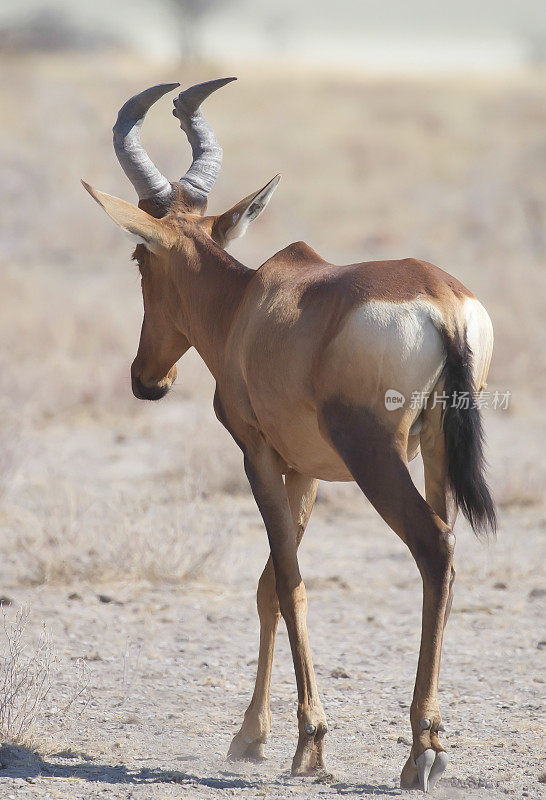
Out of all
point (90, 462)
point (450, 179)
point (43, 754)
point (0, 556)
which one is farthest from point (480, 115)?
point (43, 754)

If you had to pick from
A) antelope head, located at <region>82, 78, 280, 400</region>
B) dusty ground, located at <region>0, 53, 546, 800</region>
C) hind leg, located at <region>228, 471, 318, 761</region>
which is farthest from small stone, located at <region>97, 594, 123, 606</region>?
hind leg, located at <region>228, 471, 318, 761</region>

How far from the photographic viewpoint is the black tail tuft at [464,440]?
3.97 metres

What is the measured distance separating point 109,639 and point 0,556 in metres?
1.85

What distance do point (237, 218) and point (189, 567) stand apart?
3099mm

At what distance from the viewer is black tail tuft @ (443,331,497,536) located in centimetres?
397

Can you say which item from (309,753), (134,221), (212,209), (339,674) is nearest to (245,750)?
(309,753)

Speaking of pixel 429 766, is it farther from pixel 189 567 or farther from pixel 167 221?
pixel 189 567

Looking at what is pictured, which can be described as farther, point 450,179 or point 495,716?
point 450,179

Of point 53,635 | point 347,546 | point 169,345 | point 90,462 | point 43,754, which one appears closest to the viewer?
point 43,754

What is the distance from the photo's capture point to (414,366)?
13.0ft

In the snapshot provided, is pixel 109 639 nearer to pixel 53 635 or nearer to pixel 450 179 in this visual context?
pixel 53 635

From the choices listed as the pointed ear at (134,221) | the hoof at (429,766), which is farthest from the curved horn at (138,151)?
the hoof at (429,766)

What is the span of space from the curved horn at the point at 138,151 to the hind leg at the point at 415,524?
4.98 ft

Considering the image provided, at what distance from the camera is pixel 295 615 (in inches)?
173
